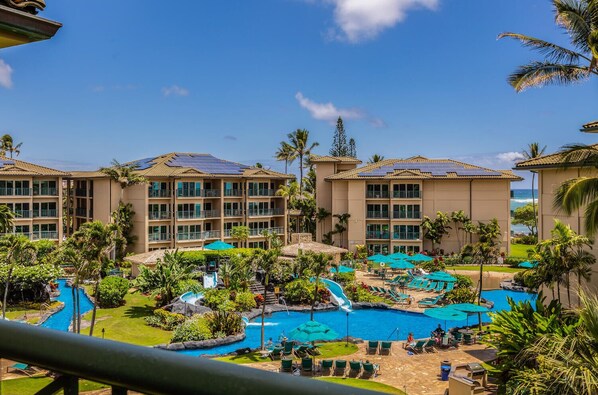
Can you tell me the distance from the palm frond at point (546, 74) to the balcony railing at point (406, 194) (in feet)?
111

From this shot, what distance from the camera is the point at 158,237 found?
45688 millimetres

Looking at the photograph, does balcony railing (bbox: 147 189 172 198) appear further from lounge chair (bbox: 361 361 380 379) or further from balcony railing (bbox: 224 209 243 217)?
lounge chair (bbox: 361 361 380 379)

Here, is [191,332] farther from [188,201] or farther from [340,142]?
[340,142]

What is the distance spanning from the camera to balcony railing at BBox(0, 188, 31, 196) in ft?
139

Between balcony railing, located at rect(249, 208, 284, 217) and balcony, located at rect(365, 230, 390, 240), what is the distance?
1030 cm

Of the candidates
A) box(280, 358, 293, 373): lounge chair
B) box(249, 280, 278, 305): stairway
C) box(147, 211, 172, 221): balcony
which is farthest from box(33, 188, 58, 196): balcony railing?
box(280, 358, 293, 373): lounge chair

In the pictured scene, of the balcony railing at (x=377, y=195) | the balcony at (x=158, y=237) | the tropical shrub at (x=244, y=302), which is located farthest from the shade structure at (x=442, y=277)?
the balcony at (x=158, y=237)

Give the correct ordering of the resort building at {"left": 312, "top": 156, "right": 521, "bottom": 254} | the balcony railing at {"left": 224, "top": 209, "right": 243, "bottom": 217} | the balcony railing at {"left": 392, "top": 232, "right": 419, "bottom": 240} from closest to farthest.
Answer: the balcony railing at {"left": 392, "top": 232, "right": 419, "bottom": 240} → the resort building at {"left": 312, "top": 156, "right": 521, "bottom": 254} → the balcony railing at {"left": 224, "top": 209, "right": 243, "bottom": 217}

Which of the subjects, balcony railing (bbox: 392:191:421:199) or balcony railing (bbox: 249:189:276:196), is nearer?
balcony railing (bbox: 392:191:421:199)

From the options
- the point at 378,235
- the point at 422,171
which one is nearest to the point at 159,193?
the point at 378,235

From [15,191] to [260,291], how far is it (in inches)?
965

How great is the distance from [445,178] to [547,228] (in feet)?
83.2

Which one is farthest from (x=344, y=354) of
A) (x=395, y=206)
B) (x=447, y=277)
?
(x=395, y=206)

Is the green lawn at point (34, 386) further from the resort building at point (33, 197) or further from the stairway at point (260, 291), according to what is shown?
the resort building at point (33, 197)
